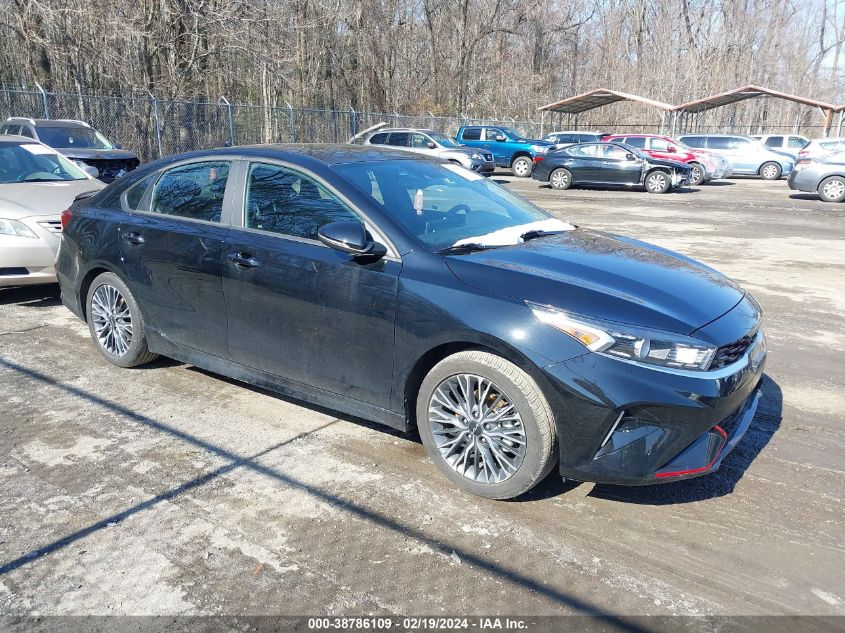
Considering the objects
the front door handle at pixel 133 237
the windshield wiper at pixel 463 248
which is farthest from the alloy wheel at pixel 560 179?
the windshield wiper at pixel 463 248

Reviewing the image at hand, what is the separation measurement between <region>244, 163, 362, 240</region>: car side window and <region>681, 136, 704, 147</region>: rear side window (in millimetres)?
25203

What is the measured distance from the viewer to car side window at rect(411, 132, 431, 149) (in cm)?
2311

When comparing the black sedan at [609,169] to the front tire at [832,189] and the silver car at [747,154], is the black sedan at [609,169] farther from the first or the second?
the silver car at [747,154]

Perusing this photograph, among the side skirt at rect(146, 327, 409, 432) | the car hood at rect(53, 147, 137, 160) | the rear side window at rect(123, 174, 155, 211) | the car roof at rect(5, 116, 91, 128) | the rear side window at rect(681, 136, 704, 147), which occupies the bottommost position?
the side skirt at rect(146, 327, 409, 432)

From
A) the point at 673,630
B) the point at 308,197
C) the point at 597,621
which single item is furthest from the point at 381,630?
the point at 308,197

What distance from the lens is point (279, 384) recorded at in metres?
4.16

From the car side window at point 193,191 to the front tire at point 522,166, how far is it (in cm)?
2384

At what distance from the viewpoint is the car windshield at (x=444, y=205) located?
12.6ft

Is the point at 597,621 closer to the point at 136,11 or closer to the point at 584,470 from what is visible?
the point at 584,470

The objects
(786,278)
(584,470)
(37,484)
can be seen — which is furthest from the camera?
(786,278)

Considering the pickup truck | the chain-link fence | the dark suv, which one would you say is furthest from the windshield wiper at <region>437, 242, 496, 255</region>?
the pickup truck

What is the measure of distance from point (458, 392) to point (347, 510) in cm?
79

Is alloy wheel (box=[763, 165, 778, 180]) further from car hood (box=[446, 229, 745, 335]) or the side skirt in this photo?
the side skirt

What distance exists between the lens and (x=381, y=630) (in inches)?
101
